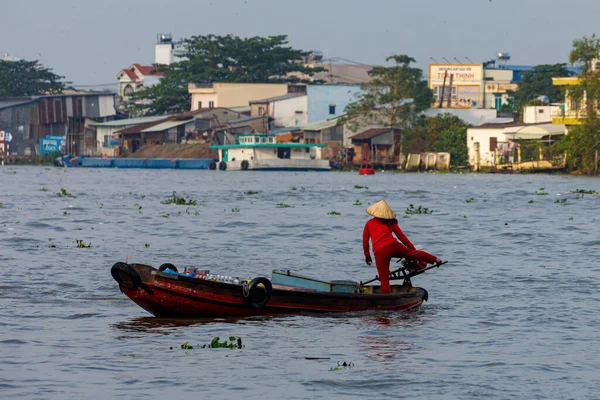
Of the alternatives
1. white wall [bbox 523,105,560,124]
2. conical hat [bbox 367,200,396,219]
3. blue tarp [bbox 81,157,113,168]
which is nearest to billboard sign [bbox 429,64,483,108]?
white wall [bbox 523,105,560,124]

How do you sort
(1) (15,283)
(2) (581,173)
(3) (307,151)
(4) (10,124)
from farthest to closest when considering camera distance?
(4) (10,124) < (3) (307,151) < (2) (581,173) < (1) (15,283)

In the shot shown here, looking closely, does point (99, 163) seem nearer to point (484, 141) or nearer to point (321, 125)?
point (321, 125)

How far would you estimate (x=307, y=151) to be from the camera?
262 feet

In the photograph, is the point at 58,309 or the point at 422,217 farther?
the point at 422,217

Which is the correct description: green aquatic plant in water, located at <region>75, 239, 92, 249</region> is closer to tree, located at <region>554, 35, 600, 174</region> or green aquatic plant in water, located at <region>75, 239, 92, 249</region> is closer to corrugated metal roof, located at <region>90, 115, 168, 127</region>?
tree, located at <region>554, 35, 600, 174</region>

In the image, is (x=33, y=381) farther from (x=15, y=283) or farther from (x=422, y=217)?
(x=422, y=217)

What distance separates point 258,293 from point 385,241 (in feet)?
6.93

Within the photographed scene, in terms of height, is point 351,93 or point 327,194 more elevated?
point 351,93

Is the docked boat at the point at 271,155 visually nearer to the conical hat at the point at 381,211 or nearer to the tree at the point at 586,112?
the tree at the point at 586,112

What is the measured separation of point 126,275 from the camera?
14.3 metres

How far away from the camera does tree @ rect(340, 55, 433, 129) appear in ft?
265

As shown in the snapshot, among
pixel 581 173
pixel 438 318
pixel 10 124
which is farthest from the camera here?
pixel 10 124

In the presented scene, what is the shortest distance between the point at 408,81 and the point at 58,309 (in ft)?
217

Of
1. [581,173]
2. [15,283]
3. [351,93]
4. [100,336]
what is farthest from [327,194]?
[351,93]
